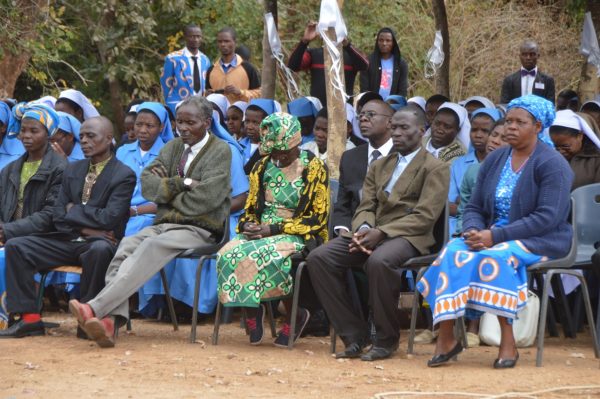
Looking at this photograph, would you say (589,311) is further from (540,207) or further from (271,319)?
(271,319)

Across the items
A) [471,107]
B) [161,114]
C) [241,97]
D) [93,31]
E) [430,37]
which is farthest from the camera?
[430,37]

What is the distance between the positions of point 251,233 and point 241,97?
4.98 meters

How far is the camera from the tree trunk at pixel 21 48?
1323 cm

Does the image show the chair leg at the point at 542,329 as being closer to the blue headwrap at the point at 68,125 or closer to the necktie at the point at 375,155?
the necktie at the point at 375,155

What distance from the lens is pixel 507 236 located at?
23.9ft

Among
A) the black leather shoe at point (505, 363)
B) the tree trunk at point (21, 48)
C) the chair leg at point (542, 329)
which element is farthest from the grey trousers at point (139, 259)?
the tree trunk at point (21, 48)

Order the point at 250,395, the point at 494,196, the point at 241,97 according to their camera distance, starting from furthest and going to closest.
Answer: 1. the point at 241,97
2. the point at 494,196
3. the point at 250,395

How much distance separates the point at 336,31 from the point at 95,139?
2448mm

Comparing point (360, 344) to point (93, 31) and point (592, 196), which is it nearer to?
point (592, 196)

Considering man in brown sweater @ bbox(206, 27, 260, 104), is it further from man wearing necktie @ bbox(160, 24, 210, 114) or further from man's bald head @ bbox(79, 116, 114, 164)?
man's bald head @ bbox(79, 116, 114, 164)

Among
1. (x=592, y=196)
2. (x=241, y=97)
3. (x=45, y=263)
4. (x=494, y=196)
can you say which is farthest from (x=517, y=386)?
(x=241, y=97)

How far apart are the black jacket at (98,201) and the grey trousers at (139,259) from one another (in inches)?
15.3

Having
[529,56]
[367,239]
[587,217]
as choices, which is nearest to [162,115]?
[367,239]

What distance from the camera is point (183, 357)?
7.70 m
